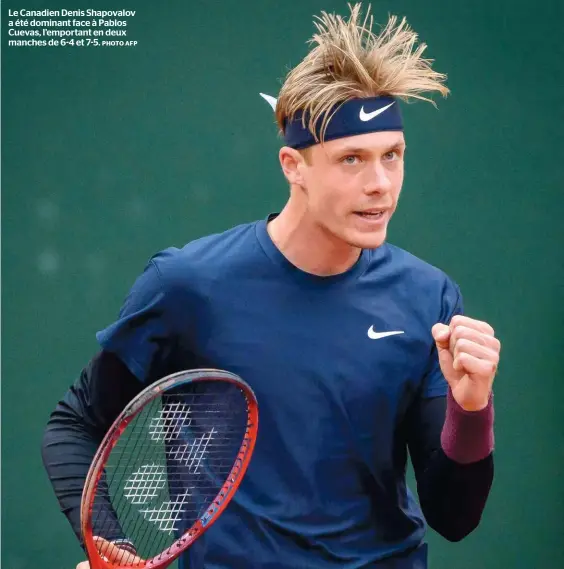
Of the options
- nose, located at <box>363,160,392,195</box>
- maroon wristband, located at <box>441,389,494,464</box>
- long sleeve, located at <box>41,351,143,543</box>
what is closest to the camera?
maroon wristband, located at <box>441,389,494,464</box>

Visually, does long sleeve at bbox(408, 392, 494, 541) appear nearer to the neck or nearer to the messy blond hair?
the neck

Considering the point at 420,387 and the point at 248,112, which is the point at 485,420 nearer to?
the point at 420,387

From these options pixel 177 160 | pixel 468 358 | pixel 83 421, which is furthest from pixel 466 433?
pixel 177 160

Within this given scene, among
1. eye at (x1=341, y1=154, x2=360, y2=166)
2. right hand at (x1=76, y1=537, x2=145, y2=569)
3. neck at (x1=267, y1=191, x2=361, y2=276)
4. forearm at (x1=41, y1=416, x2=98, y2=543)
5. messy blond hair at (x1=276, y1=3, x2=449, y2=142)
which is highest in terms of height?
messy blond hair at (x1=276, y1=3, x2=449, y2=142)

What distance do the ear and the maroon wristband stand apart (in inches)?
23.3

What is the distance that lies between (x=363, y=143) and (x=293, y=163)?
200 mm

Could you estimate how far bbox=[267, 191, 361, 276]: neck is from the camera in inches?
117

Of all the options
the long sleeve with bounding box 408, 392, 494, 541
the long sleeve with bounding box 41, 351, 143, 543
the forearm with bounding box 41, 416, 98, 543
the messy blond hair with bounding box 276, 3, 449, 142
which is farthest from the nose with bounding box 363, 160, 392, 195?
the forearm with bounding box 41, 416, 98, 543

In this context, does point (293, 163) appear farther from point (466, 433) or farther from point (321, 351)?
point (466, 433)

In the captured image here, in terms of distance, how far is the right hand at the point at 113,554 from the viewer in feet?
8.73

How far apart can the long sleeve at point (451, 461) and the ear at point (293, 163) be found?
565mm

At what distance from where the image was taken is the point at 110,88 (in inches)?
189

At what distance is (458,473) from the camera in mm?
2820

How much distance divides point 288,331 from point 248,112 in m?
1.98
